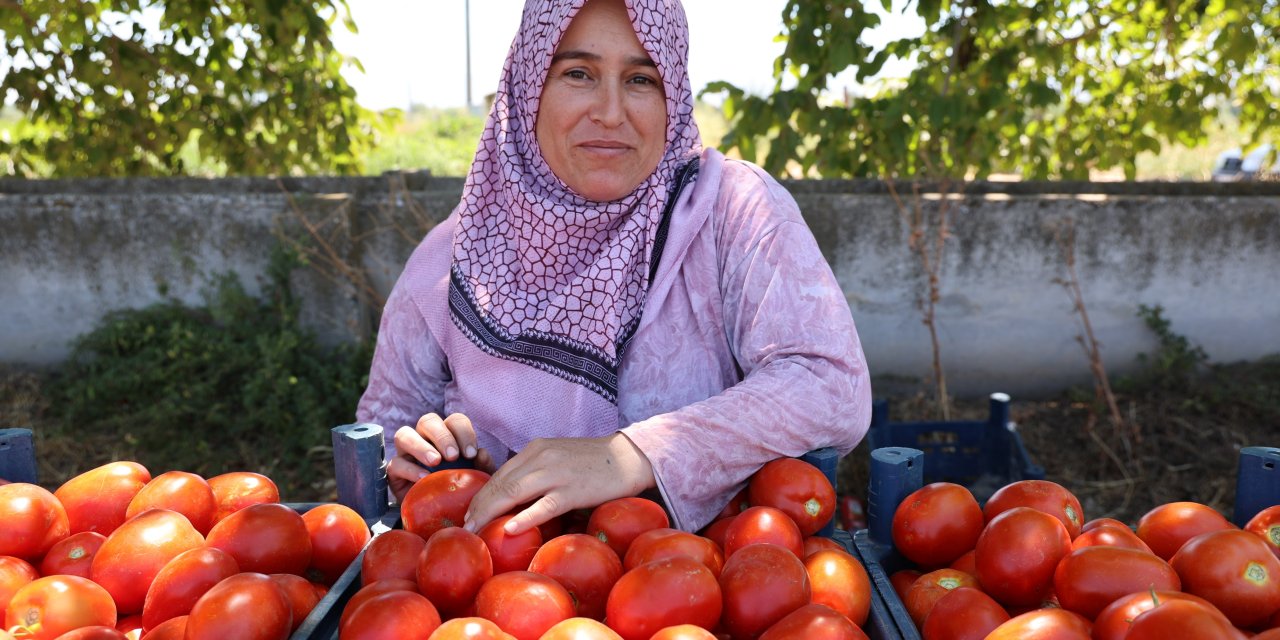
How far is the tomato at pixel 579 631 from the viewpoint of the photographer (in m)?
1.11

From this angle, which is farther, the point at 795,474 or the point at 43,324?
the point at 43,324

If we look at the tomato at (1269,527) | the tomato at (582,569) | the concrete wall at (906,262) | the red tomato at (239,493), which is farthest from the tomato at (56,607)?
the concrete wall at (906,262)

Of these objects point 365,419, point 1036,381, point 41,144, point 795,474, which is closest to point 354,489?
point 365,419

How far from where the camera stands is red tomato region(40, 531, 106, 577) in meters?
1.41

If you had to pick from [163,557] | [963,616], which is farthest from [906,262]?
[163,557]

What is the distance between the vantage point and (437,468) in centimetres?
187

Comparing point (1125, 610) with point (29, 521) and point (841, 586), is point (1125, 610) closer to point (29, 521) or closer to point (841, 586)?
point (841, 586)

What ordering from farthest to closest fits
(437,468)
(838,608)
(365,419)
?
(365,419)
(437,468)
(838,608)

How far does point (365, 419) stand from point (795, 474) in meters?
1.05

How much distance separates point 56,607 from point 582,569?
2.32 feet

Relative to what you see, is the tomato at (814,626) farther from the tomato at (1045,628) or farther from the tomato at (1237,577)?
the tomato at (1237,577)

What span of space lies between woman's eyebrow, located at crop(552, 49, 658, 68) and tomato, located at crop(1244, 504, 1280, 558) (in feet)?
4.35

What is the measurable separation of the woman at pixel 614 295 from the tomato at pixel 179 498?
388 millimetres

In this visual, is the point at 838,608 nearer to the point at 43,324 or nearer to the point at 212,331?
the point at 212,331
